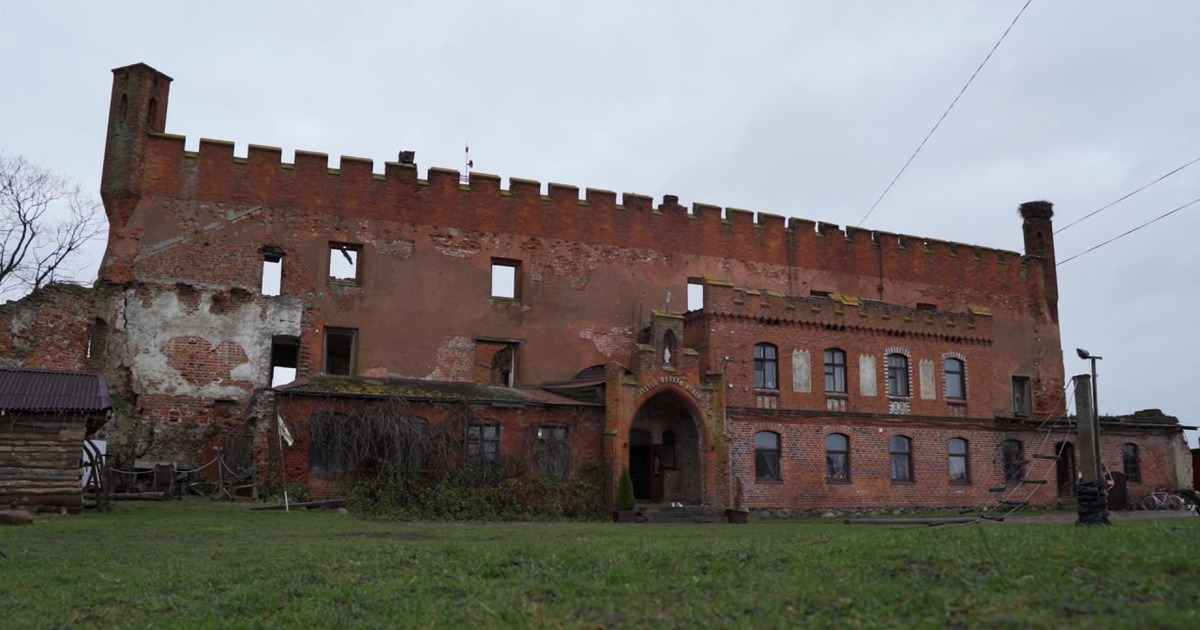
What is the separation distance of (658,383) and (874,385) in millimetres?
8302

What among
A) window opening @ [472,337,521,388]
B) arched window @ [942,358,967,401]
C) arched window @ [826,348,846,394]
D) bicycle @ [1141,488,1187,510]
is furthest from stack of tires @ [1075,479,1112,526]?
bicycle @ [1141,488,1187,510]

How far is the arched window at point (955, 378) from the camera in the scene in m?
33.8

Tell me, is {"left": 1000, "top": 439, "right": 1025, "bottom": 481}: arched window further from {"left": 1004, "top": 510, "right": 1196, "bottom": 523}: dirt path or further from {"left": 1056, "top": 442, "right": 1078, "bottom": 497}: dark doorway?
{"left": 1004, "top": 510, "right": 1196, "bottom": 523}: dirt path

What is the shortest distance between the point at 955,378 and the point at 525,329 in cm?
1474

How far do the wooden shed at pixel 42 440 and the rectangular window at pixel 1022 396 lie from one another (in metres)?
Result: 33.4

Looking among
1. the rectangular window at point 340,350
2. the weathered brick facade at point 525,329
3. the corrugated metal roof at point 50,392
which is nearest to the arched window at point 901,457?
the weathered brick facade at point 525,329

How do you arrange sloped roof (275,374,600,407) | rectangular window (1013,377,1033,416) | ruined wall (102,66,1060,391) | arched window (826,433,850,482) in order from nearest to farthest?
1. sloped roof (275,374,600,407)
2. ruined wall (102,66,1060,391)
3. arched window (826,433,850,482)
4. rectangular window (1013,377,1033,416)

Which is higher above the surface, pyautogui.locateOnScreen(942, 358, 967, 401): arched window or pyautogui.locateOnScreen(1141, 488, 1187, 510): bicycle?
pyautogui.locateOnScreen(942, 358, 967, 401): arched window

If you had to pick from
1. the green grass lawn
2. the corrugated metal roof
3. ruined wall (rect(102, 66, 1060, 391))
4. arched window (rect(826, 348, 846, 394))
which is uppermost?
ruined wall (rect(102, 66, 1060, 391))

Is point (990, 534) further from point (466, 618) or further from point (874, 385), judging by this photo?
point (874, 385)

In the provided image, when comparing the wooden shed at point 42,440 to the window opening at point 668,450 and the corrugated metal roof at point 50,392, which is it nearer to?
the corrugated metal roof at point 50,392

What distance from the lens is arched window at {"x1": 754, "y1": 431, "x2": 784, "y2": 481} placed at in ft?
99.1

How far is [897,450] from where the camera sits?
107 feet

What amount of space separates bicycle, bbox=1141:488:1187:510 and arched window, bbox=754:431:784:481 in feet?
49.7
